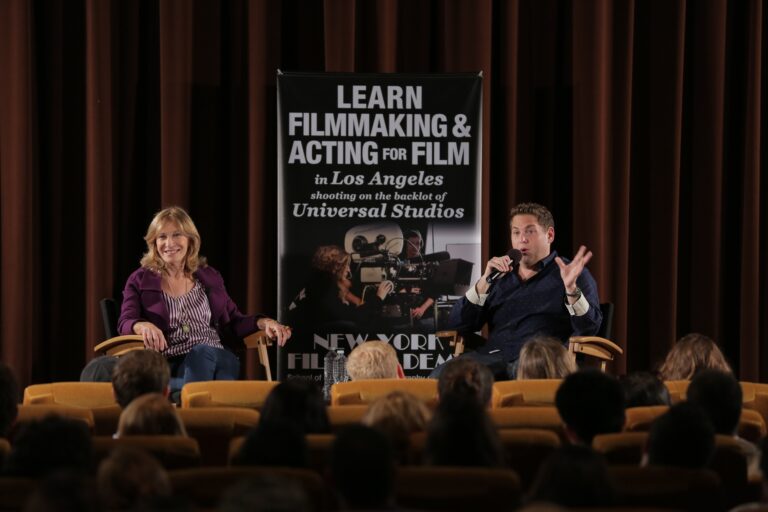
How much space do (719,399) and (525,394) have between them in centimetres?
79

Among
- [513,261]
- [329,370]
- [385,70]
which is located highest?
[385,70]

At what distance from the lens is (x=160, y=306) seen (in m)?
6.11

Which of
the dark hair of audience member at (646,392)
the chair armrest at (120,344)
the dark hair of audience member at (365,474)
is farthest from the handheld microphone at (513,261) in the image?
the dark hair of audience member at (365,474)

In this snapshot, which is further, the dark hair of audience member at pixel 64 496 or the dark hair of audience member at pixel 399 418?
the dark hair of audience member at pixel 399 418

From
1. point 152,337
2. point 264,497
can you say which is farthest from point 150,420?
point 152,337

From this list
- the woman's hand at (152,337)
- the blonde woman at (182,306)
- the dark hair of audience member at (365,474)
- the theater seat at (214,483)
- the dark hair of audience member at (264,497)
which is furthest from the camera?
the blonde woman at (182,306)

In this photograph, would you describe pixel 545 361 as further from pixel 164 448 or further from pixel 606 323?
pixel 164 448

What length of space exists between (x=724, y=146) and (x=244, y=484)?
6181 millimetres

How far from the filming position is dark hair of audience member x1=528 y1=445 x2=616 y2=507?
269 centimetres

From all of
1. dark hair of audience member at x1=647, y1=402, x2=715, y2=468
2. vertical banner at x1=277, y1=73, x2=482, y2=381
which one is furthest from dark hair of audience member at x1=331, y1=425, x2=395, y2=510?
vertical banner at x1=277, y1=73, x2=482, y2=381

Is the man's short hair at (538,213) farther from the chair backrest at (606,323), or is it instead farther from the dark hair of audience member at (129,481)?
the dark hair of audience member at (129,481)

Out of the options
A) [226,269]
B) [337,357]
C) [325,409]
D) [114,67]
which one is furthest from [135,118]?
[325,409]

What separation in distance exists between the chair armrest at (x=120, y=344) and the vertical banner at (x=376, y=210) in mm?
1179

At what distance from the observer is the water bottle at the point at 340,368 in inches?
265
